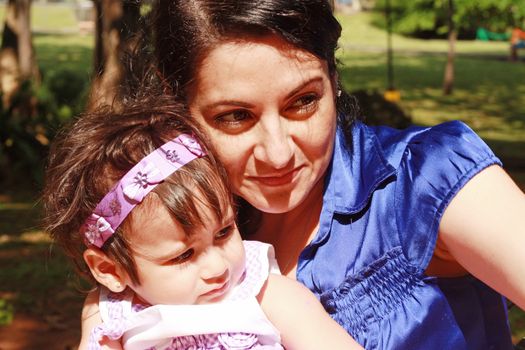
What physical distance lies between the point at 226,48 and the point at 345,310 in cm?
76

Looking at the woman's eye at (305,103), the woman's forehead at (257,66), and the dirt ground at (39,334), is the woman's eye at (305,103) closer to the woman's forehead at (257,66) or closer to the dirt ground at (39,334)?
the woman's forehead at (257,66)

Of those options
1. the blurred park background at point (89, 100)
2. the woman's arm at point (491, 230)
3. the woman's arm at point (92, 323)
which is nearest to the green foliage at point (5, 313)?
the blurred park background at point (89, 100)

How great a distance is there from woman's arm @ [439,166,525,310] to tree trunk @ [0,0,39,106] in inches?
376

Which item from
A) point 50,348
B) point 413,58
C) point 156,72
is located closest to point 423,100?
point 413,58

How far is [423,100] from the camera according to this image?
679 inches

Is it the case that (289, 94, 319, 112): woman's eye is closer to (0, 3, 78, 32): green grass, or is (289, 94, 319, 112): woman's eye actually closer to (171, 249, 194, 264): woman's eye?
(171, 249, 194, 264): woman's eye

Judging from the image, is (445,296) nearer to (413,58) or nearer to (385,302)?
(385,302)

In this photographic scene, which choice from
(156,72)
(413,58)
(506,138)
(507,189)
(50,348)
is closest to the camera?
(507,189)

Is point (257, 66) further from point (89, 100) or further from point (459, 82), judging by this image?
point (459, 82)

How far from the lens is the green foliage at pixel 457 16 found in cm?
1708

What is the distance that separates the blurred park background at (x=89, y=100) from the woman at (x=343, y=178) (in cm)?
48

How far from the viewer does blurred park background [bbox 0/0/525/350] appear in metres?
5.42

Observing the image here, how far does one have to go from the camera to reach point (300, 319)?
1.96 m

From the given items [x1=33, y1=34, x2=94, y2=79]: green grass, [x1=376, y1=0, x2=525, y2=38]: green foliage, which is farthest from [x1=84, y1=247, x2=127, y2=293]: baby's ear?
[x1=33, y1=34, x2=94, y2=79]: green grass
